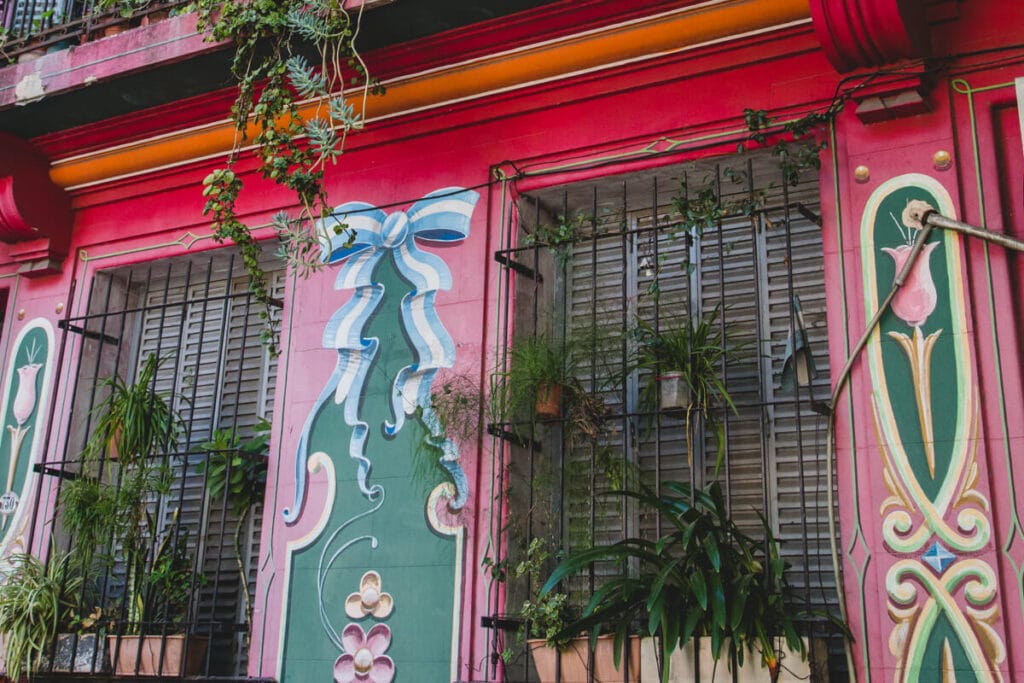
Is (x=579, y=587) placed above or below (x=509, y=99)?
below

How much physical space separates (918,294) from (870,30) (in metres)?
1.09

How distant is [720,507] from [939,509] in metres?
0.83

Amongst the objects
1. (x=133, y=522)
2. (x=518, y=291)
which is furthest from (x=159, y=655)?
(x=518, y=291)

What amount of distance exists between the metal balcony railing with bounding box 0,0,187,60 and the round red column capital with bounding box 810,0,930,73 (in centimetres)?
360

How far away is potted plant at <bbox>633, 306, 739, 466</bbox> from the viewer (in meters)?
5.28

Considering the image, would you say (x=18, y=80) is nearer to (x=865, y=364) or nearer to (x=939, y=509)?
(x=865, y=364)

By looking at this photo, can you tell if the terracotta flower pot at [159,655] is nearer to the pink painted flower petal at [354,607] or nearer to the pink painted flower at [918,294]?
the pink painted flower petal at [354,607]

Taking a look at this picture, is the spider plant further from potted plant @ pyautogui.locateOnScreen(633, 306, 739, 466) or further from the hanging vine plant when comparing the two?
potted plant @ pyautogui.locateOnScreen(633, 306, 739, 466)

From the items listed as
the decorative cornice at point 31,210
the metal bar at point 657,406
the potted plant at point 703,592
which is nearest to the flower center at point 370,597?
the potted plant at point 703,592

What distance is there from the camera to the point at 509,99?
6086 millimetres

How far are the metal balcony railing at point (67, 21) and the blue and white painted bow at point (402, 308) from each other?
5.66 feet

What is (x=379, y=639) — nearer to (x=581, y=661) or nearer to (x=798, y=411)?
(x=581, y=661)

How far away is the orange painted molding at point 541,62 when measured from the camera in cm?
546

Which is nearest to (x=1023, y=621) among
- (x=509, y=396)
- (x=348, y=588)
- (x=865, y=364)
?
(x=865, y=364)
